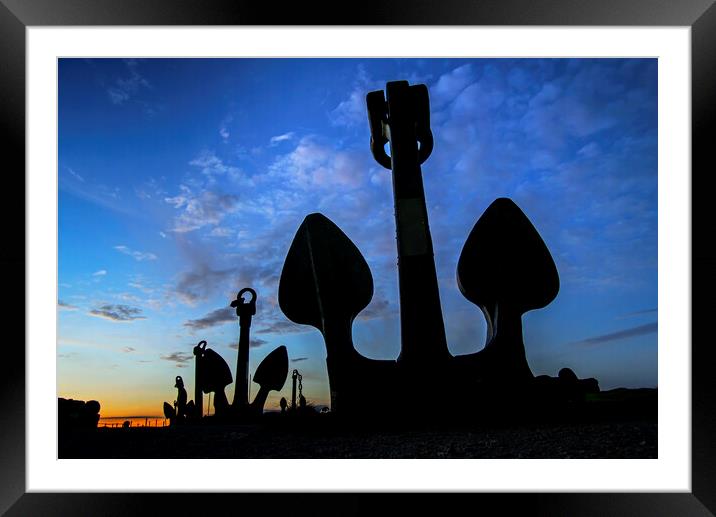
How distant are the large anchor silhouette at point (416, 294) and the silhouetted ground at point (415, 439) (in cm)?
30

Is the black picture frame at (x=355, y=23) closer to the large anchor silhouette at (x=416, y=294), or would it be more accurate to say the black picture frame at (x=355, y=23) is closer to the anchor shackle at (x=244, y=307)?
the large anchor silhouette at (x=416, y=294)

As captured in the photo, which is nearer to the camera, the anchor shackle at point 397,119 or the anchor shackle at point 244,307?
the anchor shackle at point 397,119

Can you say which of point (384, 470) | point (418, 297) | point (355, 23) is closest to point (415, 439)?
point (384, 470)

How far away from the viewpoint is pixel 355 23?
94.7 inches

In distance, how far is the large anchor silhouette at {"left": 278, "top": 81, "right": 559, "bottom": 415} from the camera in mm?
4262

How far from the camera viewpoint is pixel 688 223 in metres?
2.40

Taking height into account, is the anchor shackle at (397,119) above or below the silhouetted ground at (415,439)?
above

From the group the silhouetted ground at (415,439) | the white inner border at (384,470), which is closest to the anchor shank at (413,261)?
the silhouetted ground at (415,439)

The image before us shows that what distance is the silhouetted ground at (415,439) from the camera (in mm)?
3346

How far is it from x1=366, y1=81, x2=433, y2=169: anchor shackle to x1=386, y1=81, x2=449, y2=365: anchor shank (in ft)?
0.19

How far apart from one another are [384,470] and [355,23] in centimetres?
214

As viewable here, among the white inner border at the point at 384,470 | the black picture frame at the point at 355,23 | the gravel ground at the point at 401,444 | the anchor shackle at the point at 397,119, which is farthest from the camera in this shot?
the anchor shackle at the point at 397,119

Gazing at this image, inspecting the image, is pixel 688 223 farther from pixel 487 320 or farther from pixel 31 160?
pixel 31 160

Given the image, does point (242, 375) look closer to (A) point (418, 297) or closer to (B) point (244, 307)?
(B) point (244, 307)
